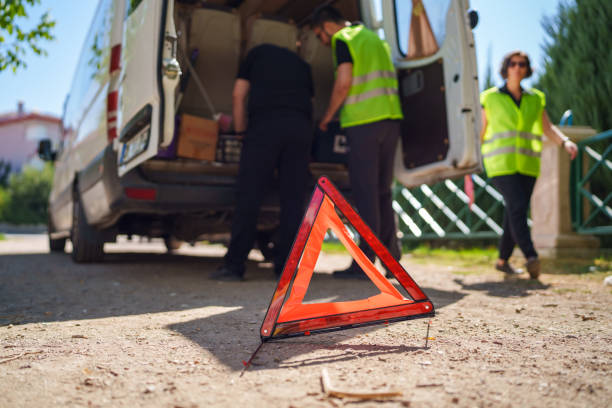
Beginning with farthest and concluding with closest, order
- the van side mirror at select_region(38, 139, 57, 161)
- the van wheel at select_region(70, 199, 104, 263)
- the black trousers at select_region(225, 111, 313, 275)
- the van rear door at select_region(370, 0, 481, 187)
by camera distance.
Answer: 1. the van side mirror at select_region(38, 139, 57, 161)
2. the van wheel at select_region(70, 199, 104, 263)
3. the black trousers at select_region(225, 111, 313, 275)
4. the van rear door at select_region(370, 0, 481, 187)

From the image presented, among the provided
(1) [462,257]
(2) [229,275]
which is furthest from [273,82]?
(1) [462,257]

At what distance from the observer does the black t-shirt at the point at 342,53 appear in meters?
3.80

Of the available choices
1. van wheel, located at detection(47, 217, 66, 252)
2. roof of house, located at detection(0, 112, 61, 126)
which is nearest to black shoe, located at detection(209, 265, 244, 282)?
van wheel, located at detection(47, 217, 66, 252)

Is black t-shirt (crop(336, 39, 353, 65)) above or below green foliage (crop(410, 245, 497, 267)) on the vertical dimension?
above

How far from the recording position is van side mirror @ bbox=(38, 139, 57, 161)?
7405 mm

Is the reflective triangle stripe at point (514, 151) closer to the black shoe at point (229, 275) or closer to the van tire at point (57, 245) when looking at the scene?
the black shoe at point (229, 275)

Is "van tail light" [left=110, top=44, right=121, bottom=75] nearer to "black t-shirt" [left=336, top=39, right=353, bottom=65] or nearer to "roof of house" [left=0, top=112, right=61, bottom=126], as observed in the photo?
"black t-shirt" [left=336, top=39, right=353, bottom=65]

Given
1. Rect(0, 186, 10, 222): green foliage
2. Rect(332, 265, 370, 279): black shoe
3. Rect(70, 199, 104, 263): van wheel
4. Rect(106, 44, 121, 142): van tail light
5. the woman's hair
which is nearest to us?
Rect(332, 265, 370, 279): black shoe

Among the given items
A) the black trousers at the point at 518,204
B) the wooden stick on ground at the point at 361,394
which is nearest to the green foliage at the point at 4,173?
A: the black trousers at the point at 518,204

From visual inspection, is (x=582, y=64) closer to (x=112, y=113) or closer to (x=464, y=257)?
(x=464, y=257)

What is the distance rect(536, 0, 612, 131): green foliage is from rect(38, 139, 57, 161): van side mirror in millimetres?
7004

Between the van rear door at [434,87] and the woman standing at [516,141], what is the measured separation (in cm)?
57

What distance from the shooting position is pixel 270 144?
3.73m

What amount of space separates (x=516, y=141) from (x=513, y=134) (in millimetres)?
63
